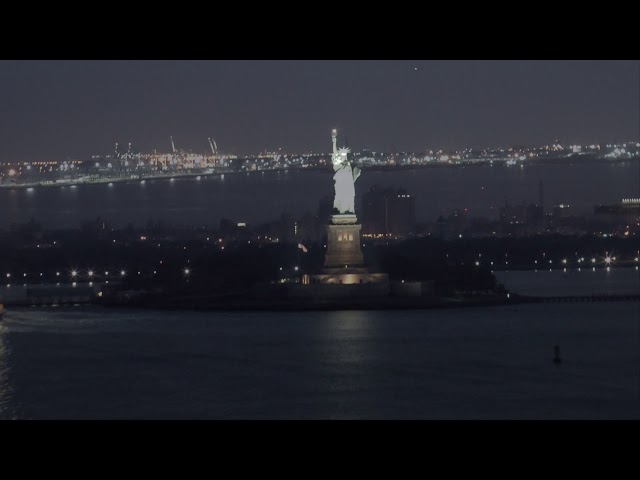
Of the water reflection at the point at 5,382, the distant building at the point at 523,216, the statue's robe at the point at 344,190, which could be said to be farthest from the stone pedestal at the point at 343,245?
the distant building at the point at 523,216

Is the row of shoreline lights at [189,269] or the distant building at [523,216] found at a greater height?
the distant building at [523,216]

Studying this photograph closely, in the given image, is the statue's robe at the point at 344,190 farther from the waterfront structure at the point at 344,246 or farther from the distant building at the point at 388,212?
the distant building at the point at 388,212

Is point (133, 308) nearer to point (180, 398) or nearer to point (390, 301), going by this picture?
point (390, 301)

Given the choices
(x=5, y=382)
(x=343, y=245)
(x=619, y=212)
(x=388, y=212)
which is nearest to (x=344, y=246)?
(x=343, y=245)

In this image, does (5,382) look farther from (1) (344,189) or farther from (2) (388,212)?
(2) (388,212)

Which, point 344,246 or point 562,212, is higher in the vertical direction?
point 562,212

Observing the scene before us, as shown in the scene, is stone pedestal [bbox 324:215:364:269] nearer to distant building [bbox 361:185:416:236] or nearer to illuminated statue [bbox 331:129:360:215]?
illuminated statue [bbox 331:129:360:215]
